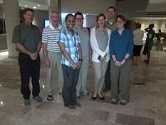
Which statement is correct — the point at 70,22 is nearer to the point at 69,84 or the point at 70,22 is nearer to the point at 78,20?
the point at 78,20

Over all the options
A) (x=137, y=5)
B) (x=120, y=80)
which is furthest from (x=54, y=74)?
(x=137, y=5)

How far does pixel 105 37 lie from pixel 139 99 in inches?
52.4

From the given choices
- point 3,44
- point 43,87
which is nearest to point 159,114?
→ point 43,87

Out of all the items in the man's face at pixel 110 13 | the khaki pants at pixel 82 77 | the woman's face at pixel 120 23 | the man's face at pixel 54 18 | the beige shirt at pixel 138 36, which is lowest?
the khaki pants at pixel 82 77

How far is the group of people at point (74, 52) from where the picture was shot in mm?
3564

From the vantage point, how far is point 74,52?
358 cm

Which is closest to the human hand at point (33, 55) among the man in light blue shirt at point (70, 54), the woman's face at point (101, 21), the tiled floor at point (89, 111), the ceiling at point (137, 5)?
the man in light blue shirt at point (70, 54)

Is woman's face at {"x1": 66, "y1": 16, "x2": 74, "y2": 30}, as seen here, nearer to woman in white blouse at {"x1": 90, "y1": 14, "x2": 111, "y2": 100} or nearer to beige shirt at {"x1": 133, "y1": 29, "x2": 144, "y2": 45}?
woman in white blouse at {"x1": 90, "y1": 14, "x2": 111, "y2": 100}

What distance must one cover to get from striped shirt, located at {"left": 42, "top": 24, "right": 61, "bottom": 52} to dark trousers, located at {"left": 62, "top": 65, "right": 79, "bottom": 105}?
1.55 feet

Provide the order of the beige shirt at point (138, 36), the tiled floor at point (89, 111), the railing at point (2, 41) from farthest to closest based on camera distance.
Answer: the railing at point (2, 41), the beige shirt at point (138, 36), the tiled floor at point (89, 111)

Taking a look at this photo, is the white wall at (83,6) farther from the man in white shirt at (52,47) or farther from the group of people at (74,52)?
the man in white shirt at (52,47)

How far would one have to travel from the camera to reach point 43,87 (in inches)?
191

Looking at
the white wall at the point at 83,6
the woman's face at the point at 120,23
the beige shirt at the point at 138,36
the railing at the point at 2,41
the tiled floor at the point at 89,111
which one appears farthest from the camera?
the white wall at the point at 83,6

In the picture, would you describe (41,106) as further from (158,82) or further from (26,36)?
(158,82)
